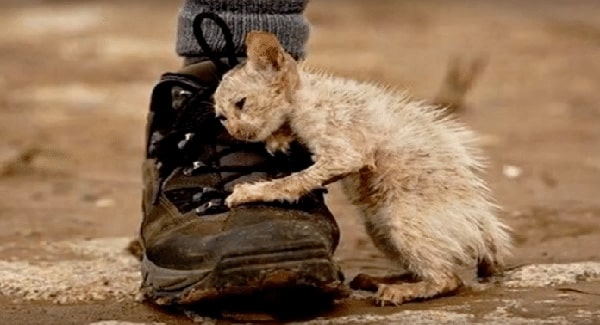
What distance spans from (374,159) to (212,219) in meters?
0.40

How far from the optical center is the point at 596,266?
334cm

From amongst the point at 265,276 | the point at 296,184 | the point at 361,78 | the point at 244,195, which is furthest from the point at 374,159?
the point at 361,78

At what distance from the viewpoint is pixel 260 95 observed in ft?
9.61

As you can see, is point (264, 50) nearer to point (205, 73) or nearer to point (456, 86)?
point (205, 73)

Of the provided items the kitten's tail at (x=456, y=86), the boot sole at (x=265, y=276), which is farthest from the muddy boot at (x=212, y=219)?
the kitten's tail at (x=456, y=86)

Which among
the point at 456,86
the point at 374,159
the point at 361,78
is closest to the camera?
the point at 374,159

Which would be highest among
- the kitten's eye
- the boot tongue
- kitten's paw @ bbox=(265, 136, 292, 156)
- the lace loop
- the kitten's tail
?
the lace loop

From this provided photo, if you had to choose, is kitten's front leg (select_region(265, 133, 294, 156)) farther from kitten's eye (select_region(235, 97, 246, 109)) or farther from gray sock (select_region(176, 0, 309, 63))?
gray sock (select_region(176, 0, 309, 63))

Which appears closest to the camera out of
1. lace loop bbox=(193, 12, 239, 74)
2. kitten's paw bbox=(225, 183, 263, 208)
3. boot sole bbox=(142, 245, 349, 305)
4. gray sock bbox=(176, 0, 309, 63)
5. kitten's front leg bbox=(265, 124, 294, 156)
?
boot sole bbox=(142, 245, 349, 305)

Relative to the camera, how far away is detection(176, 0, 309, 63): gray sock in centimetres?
328

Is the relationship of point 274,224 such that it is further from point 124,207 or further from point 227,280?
point 124,207

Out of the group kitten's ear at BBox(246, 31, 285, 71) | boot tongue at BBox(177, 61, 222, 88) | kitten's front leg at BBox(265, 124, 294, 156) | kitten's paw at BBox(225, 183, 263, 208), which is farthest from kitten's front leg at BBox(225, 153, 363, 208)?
boot tongue at BBox(177, 61, 222, 88)

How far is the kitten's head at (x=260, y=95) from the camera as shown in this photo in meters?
2.92

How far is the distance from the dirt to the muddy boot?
0.15 metres
